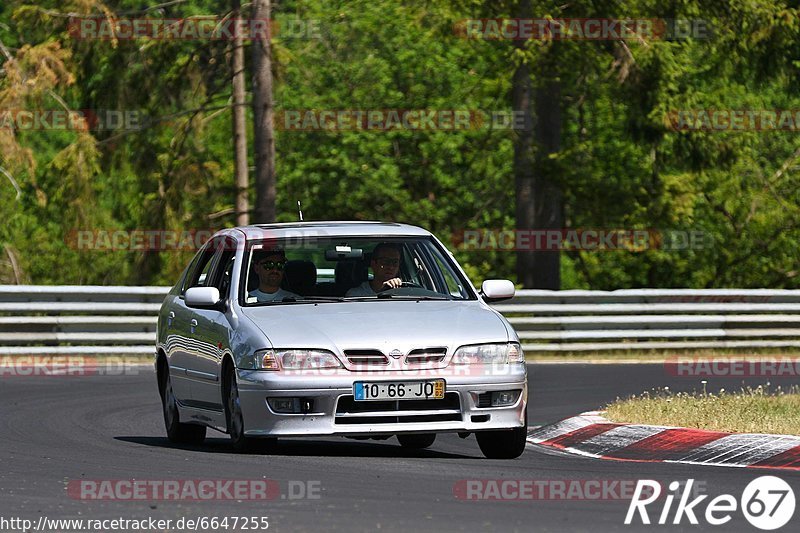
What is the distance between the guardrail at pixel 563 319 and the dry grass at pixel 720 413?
946 cm

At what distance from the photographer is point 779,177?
140 ft

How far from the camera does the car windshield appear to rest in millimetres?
12305

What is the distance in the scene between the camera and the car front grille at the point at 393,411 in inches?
438

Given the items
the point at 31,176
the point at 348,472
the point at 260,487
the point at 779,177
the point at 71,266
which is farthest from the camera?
the point at 71,266

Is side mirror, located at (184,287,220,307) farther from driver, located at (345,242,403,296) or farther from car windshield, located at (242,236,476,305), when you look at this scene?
driver, located at (345,242,403,296)

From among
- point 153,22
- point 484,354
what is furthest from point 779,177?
point 484,354

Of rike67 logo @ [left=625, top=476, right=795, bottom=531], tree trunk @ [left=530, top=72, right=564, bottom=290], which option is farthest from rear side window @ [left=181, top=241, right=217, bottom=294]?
tree trunk @ [left=530, top=72, right=564, bottom=290]

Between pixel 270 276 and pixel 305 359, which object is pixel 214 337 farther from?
pixel 305 359

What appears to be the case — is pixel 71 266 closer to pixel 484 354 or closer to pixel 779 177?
pixel 779 177

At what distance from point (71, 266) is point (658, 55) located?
25.5 metres

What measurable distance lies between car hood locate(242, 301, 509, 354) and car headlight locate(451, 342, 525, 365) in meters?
0.04

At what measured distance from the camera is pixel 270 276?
1238 centimetres

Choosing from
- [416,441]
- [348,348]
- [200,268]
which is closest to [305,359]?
[348,348]

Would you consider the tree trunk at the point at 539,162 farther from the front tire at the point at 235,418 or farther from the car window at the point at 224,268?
the front tire at the point at 235,418
